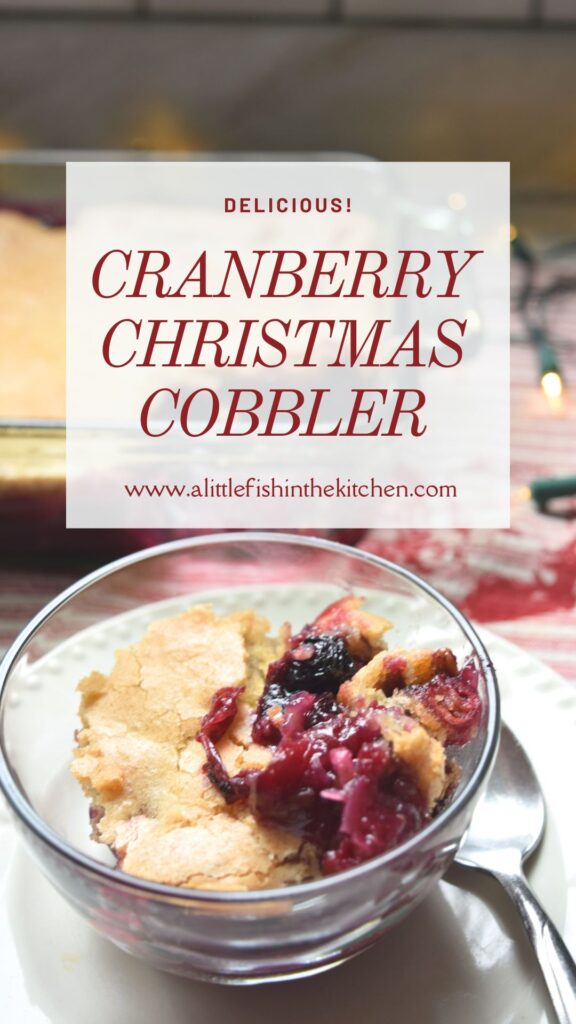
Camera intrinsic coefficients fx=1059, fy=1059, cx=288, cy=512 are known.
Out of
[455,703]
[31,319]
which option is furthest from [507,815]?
[31,319]

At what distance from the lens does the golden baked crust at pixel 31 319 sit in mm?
1388

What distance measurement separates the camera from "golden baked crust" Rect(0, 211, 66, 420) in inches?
54.6

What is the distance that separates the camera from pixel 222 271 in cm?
173

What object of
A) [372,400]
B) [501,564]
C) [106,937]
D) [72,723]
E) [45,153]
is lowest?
[106,937]

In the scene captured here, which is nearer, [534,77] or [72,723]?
[72,723]

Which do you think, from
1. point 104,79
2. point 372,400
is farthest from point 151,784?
point 104,79

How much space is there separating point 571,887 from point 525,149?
1.78 metres

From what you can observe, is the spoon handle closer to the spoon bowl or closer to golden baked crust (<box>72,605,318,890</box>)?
the spoon bowl

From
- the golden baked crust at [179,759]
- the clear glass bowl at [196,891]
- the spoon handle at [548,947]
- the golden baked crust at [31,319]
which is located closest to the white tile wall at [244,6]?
the golden baked crust at [31,319]

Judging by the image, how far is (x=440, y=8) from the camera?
2.04m

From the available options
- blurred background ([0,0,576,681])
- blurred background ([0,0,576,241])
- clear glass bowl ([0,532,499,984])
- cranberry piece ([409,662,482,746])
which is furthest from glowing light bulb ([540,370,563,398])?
cranberry piece ([409,662,482,746])

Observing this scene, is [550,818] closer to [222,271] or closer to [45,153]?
[222,271]

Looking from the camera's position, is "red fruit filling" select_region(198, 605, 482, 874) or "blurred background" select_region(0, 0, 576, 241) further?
"blurred background" select_region(0, 0, 576, 241)

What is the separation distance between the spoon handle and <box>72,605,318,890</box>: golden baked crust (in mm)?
166
